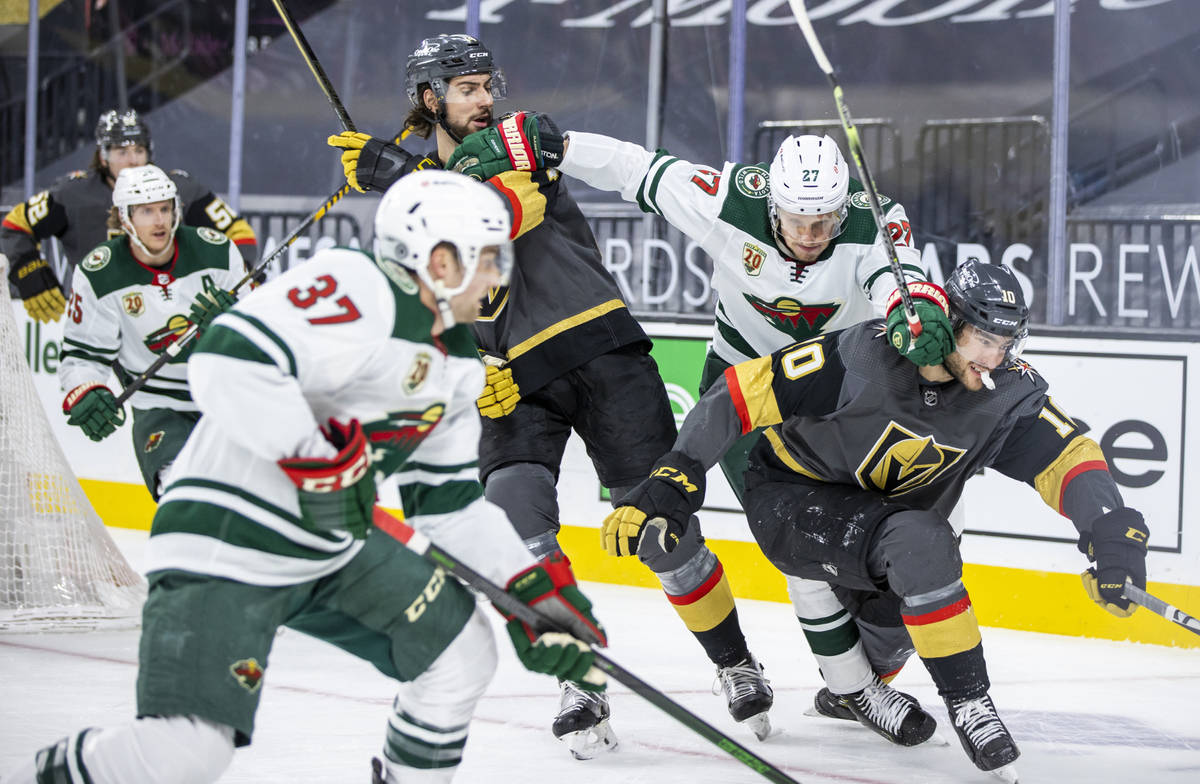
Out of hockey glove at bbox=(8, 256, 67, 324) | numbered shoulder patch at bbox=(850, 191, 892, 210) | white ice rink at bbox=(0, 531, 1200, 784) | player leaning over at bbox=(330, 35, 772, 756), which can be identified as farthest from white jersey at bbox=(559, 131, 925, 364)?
hockey glove at bbox=(8, 256, 67, 324)

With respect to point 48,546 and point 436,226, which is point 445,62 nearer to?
point 436,226

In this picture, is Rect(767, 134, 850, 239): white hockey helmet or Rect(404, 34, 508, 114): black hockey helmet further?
Rect(404, 34, 508, 114): black hockey helmet

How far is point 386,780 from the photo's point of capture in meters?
2.13

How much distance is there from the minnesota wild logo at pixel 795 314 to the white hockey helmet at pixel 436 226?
4.23 ft

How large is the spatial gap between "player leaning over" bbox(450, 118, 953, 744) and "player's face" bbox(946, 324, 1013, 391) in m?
0.15

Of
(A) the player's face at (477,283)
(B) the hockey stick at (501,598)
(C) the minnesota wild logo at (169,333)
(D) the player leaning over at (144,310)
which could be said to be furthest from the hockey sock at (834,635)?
(C) the minnesota wild logo at (169,333)

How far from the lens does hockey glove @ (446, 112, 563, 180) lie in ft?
9.48

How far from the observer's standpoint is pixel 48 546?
13.4 feet

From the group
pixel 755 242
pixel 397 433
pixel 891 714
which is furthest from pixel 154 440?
pixel 397 433

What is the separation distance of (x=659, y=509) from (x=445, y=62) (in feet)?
3.46

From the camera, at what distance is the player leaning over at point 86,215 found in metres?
4.84

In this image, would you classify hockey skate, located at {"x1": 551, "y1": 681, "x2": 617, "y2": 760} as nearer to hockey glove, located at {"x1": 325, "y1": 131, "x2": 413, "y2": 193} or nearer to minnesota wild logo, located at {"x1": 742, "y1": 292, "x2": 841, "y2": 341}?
minnesota wild logo, located at {"x1": 742, "y1": 292, "x2": 841, "y2": 341}

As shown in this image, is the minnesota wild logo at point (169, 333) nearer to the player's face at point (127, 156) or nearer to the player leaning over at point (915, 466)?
the player's face at point (127, 156)

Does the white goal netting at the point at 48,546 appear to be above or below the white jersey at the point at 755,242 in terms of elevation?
below
